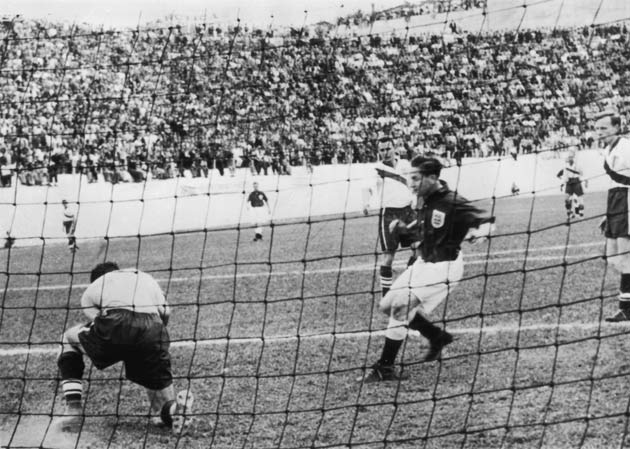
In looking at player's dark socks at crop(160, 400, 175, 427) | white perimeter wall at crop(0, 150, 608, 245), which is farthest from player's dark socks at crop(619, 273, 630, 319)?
white perimeter wall at crop(0, 150, 608, 245)

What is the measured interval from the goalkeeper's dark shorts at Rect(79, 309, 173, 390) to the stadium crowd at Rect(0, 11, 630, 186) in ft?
6.36

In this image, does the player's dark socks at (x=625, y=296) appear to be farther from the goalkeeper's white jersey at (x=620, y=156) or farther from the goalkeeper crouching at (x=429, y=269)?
the goalkeeper crouching at (x=429, y=269)

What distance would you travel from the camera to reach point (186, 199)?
885 inches

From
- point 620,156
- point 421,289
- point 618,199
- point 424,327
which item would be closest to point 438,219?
point 421,289

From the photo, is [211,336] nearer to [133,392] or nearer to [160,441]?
[133,392]

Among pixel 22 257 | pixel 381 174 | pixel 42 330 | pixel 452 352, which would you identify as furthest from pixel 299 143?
pixel 452 352

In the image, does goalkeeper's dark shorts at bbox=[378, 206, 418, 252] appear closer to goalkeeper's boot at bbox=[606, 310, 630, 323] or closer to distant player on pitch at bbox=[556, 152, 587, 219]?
goalkeeper's boot at bbox=[606, 310, 630, 323]

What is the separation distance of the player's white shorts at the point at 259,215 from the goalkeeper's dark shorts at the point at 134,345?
12925mm

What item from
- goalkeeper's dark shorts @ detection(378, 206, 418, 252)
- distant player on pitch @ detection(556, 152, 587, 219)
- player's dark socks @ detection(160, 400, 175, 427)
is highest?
distant player on pitch @ detection(556, 152, 587, 219)

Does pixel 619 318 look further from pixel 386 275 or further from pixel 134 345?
pixel 134 345

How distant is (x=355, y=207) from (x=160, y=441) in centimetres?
2035

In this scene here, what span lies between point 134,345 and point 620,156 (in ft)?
Answer: 15.9

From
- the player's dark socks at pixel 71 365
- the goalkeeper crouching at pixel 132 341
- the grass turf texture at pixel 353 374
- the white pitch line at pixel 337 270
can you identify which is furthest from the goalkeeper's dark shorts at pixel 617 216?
the player's dark socks at pixel 71 365

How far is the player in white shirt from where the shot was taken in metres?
7.53
